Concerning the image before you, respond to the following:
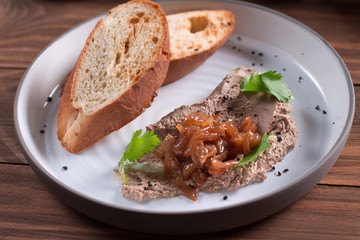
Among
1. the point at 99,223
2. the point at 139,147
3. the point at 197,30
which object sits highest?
the point at 197,30

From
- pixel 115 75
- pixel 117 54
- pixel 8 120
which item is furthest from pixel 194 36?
pixel 8 120

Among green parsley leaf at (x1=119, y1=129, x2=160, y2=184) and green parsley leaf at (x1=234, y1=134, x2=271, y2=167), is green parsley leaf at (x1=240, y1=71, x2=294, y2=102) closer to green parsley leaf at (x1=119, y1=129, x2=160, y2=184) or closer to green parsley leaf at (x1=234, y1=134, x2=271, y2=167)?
green parsley leaf at (x1=234, y1=134, x2=271, y2=167)

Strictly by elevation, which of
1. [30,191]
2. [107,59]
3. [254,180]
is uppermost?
[107,59]

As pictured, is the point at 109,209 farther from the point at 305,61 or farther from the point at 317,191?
the point at 305,61

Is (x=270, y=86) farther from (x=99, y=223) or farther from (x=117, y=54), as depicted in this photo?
(x=99, y=223)

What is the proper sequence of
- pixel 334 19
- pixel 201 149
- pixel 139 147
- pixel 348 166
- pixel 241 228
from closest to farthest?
pixel 241 228 < pixel 201 149 < pixel 139 147 < pixel 348 166 < pixel 334 19

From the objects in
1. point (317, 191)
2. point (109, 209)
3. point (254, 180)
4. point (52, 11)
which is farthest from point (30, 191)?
point (52, 11)
